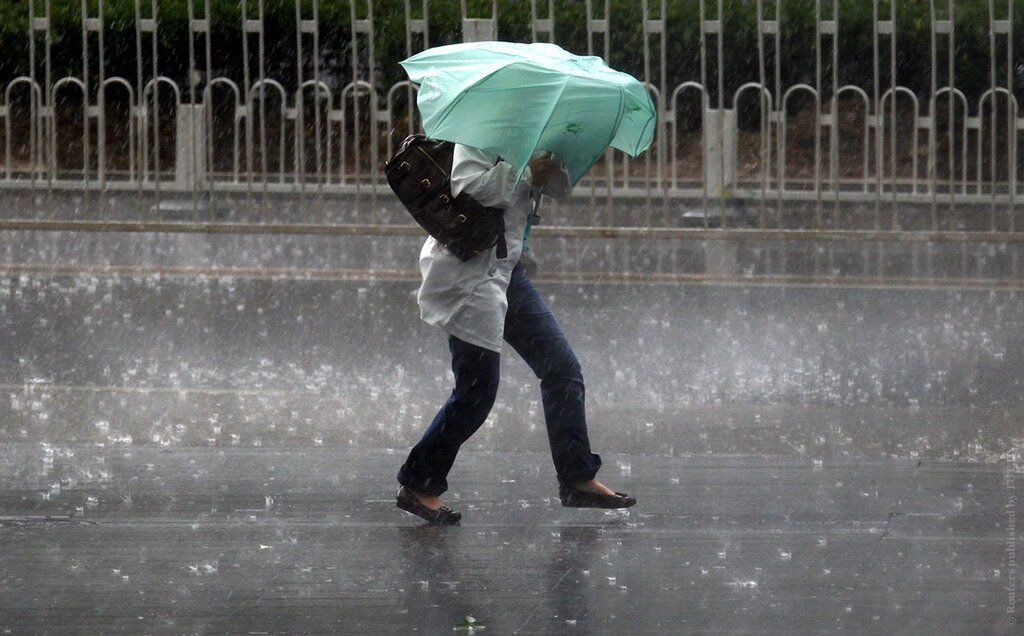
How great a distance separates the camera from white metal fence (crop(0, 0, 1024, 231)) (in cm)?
1395

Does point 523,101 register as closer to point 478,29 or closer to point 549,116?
point 549,116

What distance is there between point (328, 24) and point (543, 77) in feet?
39.4

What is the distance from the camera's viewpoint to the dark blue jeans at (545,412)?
19.5 feet

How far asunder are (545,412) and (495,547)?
61 cm

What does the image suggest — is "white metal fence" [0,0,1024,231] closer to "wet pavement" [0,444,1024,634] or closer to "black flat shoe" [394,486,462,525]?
"wet pavement" [0,444,1024,634]

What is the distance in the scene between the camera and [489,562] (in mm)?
5395

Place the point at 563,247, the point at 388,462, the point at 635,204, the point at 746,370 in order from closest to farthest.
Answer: the point at 388,462
the point at 746,370
the point at 563,247
the point at 635,204

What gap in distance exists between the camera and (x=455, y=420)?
233 inches

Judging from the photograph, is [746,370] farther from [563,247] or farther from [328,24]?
[328,24]

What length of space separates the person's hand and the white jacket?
4 cm

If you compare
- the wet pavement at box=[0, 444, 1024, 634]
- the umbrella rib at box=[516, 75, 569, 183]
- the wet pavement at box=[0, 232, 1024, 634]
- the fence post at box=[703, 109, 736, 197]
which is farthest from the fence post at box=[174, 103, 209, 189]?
the umbrella rib at box=[516, 75, 569, 183]

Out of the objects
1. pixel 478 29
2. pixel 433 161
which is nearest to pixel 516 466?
pixel 433 161

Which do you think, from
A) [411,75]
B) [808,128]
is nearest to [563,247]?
[808,128]

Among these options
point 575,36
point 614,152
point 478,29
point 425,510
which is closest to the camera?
point 425,510
